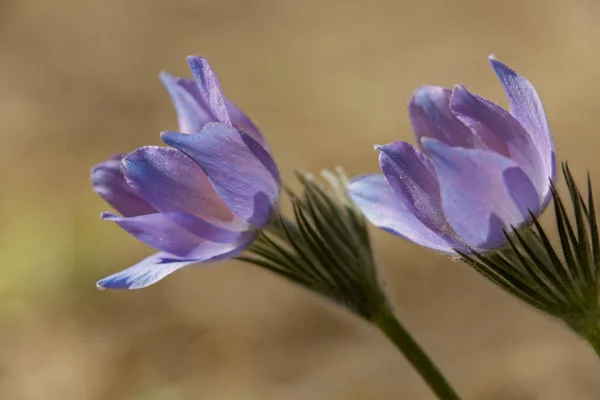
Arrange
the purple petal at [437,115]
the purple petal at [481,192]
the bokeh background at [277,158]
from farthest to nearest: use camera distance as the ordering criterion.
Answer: the bokeh background at [277,158] < the purple petal at [437,115] < the purple petal at [481,192]

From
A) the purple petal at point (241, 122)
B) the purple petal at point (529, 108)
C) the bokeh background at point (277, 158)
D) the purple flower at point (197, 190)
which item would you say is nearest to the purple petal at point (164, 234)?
the purple flower at point (197, 190)

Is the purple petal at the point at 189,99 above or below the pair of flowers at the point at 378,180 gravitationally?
above

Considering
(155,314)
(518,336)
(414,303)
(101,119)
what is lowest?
(518,336)

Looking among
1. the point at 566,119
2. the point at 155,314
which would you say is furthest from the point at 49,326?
the point at 566,119

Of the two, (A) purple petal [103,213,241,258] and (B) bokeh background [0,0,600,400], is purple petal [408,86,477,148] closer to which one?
(A) purple petal [103,213,241,258]

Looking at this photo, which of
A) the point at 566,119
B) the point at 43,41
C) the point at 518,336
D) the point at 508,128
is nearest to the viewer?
the point at 508,128

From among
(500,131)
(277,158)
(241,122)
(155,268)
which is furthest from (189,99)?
(277,158)

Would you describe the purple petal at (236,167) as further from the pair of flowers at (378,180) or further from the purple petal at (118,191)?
the purple petal at (118,191)

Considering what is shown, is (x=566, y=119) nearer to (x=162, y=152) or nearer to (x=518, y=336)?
(x=518, y=336)
